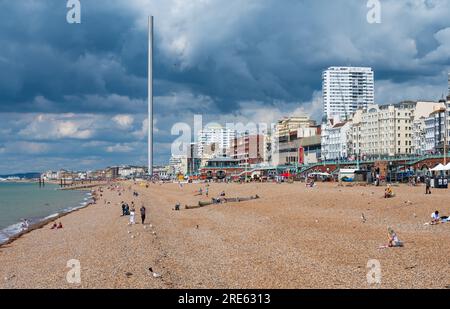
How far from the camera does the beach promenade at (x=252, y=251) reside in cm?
1523

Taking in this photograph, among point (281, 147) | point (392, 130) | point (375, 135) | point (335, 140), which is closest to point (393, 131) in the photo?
→ point (392, 130)

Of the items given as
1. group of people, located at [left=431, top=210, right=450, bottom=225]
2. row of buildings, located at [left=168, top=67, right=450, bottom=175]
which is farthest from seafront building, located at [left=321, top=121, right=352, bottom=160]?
group of people, located at [left=431, top=210, right=450, bottom=225]

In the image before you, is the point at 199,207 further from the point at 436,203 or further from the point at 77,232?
the point at 436,203

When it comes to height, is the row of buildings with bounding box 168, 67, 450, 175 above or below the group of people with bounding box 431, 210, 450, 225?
above

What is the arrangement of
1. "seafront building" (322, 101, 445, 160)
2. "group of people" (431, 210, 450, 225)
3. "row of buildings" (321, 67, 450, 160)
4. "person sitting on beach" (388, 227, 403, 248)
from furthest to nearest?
"seafront building" (322, 101, 445, 160) < "row of buildings" (321, 67, 450, 160) < "group of people" (431, 210, 450, 225) < "person sitting on beach" (388, 227, 403, 248)

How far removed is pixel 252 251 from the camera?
20.2 metres

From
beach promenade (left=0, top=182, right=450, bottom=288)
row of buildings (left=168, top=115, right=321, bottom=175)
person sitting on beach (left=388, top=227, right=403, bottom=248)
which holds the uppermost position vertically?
row of buildings (left=168, top=115, right=321, bottom=175)

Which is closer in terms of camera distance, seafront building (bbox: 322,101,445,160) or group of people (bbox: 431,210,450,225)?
group of people (bbox: 431,210,450,225)

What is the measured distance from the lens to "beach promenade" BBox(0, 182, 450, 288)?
15227 millimetres

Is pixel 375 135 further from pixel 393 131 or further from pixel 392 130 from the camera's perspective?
pixel 393 131

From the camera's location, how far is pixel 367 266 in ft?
52.5

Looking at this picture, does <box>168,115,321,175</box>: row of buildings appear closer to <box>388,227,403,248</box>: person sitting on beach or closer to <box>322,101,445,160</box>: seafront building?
<box>322,101,445,160</box>: seafront building

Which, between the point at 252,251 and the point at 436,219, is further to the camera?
the point at 436,219
